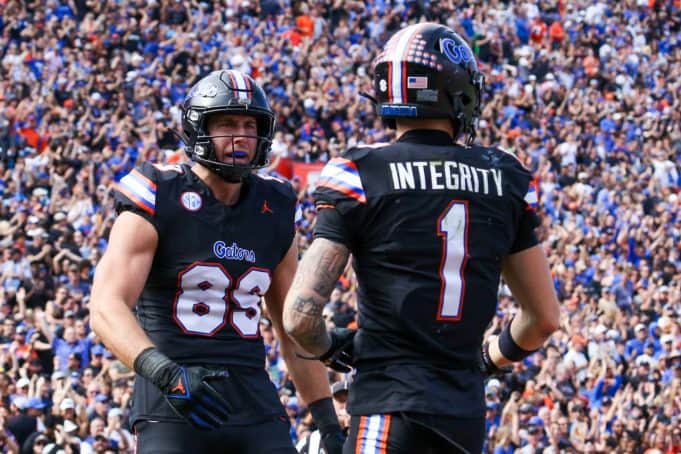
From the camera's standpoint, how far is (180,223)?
476 centimetres

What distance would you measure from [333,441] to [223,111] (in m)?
1.27

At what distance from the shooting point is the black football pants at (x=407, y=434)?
379cm

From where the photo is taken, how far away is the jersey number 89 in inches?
186

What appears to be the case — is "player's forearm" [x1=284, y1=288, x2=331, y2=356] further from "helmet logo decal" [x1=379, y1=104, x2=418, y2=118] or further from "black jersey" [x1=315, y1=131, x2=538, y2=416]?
"helmet logo decal" [x1=379, y1=104, x2=418, y2=118]

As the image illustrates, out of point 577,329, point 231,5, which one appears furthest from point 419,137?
point 231,5

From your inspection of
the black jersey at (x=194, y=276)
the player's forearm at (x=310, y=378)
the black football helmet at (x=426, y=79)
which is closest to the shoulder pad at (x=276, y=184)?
the black jersey at (x=194, y=276)

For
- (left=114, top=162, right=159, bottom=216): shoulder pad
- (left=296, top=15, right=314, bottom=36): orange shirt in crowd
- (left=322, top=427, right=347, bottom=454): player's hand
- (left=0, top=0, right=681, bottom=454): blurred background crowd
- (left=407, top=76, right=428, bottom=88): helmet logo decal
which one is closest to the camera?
(left=407, top=76, right=428, bottom=88): helmet logo decal

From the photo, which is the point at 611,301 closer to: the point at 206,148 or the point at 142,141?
the point at 142,141

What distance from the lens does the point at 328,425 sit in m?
4.97

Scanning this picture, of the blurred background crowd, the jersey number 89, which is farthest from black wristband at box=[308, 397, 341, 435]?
the blurred background crowd

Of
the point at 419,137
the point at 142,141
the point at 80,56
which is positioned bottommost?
the point at 419,137

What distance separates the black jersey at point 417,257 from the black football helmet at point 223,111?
1.13m

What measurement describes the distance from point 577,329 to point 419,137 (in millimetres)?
12110

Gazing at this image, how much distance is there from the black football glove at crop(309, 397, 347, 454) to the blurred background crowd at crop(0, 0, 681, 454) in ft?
13.8
